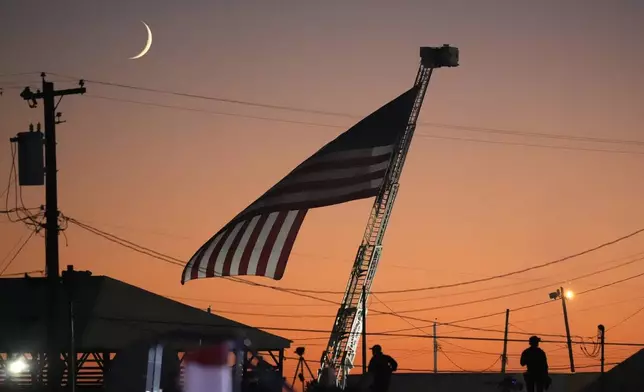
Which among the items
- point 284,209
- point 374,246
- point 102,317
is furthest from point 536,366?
point 374,246

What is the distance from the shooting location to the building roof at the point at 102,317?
112ft

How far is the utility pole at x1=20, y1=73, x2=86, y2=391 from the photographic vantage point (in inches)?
1201

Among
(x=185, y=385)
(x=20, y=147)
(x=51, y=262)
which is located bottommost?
(x=185, y=385)

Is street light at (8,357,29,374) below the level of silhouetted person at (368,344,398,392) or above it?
above

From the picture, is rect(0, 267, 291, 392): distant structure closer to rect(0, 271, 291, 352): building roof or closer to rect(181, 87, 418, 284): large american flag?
rect(0, 271, 291, 352): building roof

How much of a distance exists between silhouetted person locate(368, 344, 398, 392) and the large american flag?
440 centimetres

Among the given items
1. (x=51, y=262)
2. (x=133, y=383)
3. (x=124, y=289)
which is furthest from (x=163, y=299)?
(x=133, y=383)

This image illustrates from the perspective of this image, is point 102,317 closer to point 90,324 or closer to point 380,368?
point 90,324

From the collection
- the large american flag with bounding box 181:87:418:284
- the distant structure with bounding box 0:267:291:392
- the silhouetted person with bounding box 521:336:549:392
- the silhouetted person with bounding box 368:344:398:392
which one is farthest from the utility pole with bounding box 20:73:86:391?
the silhouetted person with bounding box 521:336:549:392

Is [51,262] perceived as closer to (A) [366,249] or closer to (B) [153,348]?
(B) [153,348]

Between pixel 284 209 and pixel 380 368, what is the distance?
581cm

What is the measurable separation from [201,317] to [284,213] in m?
9.31

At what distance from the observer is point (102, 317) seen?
34.7 meters

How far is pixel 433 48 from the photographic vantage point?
66750 millimetres
